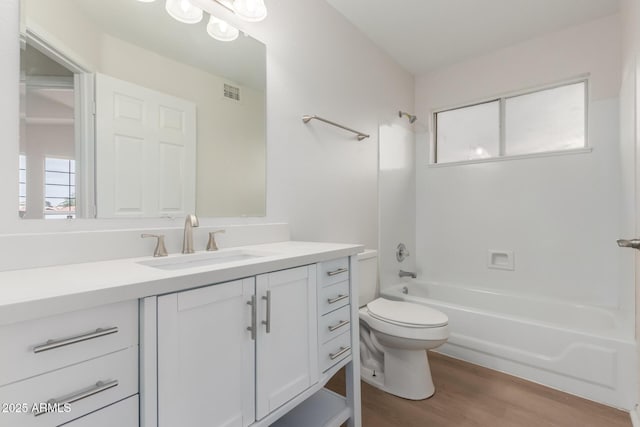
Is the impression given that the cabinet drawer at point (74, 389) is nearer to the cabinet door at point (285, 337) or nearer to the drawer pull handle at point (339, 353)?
the cabinet door at point (285, 337)

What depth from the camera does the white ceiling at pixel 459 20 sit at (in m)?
2.05

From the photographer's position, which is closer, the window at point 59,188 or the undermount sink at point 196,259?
the window at point 59,188

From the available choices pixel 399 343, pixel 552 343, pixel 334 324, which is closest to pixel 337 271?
pixel 334 324

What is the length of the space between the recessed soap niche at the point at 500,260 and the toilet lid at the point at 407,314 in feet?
3.44

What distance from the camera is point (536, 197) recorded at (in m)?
2.43

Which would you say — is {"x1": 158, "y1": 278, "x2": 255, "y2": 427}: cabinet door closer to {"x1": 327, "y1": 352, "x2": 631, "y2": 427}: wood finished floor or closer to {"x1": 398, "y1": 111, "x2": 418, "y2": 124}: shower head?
{"x1": 327, "y1": 352, "x2": 631, "y2": 427}: wood finished floor

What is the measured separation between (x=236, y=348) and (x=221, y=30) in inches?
56.3

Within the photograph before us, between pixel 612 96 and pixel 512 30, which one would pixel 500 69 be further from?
pixel 612 96

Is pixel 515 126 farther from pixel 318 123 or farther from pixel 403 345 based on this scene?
pixel 403 345

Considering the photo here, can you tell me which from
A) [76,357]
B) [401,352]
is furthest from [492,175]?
[76,357]

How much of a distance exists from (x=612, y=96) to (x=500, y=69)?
0.80 m

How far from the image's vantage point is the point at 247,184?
157 cm

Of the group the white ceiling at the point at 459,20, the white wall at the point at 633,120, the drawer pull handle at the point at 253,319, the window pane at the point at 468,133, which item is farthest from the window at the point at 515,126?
the drawer pull handle at the point at 253,319

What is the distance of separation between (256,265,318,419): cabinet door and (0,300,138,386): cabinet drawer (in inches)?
14.9
